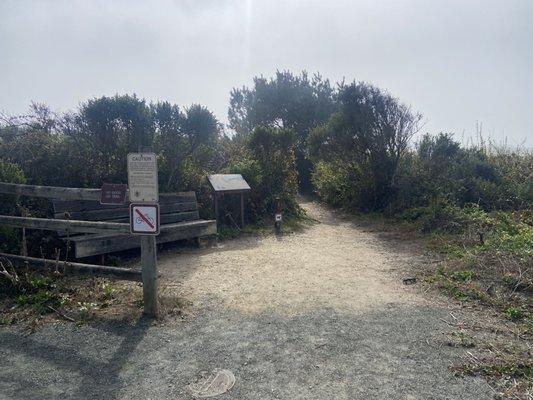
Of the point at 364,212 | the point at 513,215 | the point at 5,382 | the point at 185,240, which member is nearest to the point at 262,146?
the point at 364,212

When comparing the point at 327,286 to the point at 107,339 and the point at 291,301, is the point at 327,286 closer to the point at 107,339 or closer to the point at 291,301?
the point at 291,301

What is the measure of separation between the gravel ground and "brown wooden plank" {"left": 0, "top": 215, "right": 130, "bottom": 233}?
113cm

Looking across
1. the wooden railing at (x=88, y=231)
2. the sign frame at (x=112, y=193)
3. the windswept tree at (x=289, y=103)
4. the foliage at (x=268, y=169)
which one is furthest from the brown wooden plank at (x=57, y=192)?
the windswept tree at (x=289, y=103)

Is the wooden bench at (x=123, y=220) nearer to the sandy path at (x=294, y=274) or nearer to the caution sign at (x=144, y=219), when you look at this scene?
the sandy path at (x=294, y=274)

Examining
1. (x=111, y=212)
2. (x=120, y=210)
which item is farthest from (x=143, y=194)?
(x=120, y=210)

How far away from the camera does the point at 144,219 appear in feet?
14.1

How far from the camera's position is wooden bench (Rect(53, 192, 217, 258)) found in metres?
6.49

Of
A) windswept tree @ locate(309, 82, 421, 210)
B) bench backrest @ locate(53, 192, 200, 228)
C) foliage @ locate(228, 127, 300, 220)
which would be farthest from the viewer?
windswept tree @ locate(309, 82, 421, 210)

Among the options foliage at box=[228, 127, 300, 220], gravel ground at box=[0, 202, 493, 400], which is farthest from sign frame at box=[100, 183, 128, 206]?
foliage at box=[228, 127, 300, 220]

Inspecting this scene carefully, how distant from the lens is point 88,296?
502cm

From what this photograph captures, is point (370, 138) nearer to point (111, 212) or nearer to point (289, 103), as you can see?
point (111, 212)

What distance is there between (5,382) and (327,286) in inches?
155

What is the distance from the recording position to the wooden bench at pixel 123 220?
649cm

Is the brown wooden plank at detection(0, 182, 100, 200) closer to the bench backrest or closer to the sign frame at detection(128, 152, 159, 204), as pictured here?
the bench backrest
